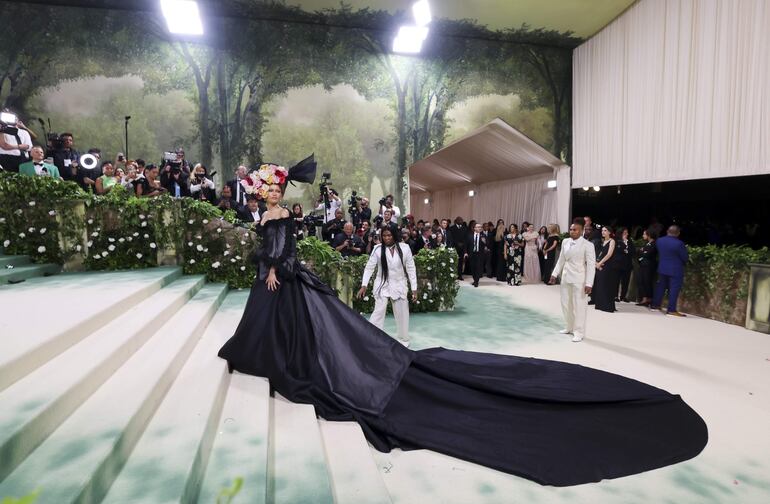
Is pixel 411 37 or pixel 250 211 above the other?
pixel 411 37

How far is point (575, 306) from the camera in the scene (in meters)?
6.28

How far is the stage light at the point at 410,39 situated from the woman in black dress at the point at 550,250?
21.1 feet

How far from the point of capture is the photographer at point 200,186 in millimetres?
8766

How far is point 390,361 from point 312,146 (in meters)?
10.3

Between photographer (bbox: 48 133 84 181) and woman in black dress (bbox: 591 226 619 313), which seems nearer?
photographer (bbox: 48 133 84 181)

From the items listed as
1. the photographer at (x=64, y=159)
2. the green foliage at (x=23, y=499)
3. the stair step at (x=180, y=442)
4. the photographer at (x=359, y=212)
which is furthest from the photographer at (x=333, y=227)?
the green foliage at (x=23, y=499)

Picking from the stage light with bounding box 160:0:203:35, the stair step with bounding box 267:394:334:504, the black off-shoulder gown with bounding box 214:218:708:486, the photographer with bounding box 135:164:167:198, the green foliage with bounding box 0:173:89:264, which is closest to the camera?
the stair step with bounding box 267:394:334:504

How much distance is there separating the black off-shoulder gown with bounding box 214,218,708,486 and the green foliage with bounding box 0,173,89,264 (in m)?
4.29

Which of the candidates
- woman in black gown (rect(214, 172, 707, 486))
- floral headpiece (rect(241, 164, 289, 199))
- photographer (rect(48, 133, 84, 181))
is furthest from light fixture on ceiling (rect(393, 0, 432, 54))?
woman in black gown (rect(214, 172, 707, 486))

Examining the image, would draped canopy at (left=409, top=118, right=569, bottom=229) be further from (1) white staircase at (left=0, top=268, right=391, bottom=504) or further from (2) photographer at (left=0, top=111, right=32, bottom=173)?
(1) white staircase at (left=0, top=268, right=391, bottom=504)

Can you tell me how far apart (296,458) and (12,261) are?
5692mm

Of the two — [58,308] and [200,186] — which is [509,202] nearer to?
[200,186]

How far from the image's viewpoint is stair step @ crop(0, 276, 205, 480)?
6.60 ft

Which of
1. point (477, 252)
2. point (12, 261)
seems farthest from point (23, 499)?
point (477, 252)
